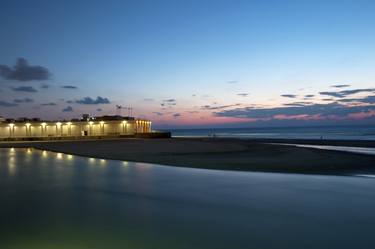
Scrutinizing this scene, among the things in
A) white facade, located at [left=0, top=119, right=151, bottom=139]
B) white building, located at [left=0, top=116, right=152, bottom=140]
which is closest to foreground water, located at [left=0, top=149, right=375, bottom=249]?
white facade, located at [left=0, top=119, right=151, bottom=139]

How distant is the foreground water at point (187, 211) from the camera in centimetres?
688

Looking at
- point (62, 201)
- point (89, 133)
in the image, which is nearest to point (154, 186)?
point (62, 201)

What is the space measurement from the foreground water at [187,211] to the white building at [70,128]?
38.7 m

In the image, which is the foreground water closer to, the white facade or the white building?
the white facade

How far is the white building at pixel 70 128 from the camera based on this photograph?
5478cm

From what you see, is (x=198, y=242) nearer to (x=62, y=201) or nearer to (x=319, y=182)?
(x=62, y=201)

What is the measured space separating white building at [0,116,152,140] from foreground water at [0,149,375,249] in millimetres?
38732

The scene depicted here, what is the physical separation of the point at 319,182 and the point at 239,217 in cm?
620

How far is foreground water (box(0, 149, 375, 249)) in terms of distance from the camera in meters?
6.88

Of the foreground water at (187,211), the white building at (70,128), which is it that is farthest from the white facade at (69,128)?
the foreground water at (187,211)

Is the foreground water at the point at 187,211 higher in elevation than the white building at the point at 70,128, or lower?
lower

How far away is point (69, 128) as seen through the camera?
5662 cm

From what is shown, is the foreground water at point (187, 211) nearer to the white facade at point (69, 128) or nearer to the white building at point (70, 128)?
the white facade at point (69, 128)

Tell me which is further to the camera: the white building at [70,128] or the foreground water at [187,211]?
the white building at [70,128]
